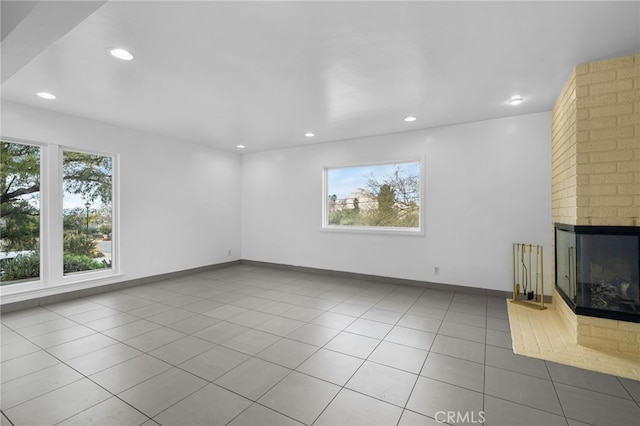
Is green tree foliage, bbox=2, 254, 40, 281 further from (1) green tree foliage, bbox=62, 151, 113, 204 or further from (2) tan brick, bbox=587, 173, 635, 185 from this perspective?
(2) tan brick, bbox=587, 173, 635, 185

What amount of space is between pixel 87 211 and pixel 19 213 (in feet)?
2.52

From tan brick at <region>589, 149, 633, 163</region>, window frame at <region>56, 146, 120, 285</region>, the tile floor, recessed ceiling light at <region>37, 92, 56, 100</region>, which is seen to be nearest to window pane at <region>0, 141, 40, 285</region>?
window frame at <region>56, 146, 120, 285</region>

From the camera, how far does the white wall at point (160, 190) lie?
4.16 meters

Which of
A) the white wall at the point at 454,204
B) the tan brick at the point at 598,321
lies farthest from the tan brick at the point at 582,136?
the tan brick at the point at 598,321

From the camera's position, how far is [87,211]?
456cm

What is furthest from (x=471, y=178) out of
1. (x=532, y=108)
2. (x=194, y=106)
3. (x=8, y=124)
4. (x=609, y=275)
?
(x=8, y=124)

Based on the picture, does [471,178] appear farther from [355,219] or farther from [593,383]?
[593,383]

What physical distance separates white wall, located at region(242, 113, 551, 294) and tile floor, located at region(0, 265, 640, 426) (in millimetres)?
920

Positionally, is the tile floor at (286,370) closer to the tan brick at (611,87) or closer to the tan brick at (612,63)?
the tan brick at (611,87)

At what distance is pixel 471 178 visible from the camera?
449 cm

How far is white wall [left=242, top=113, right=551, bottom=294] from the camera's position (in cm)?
412

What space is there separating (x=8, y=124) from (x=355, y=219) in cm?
518

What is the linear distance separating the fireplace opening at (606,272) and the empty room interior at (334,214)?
2 centimetres

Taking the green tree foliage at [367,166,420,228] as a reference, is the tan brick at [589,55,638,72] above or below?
above
